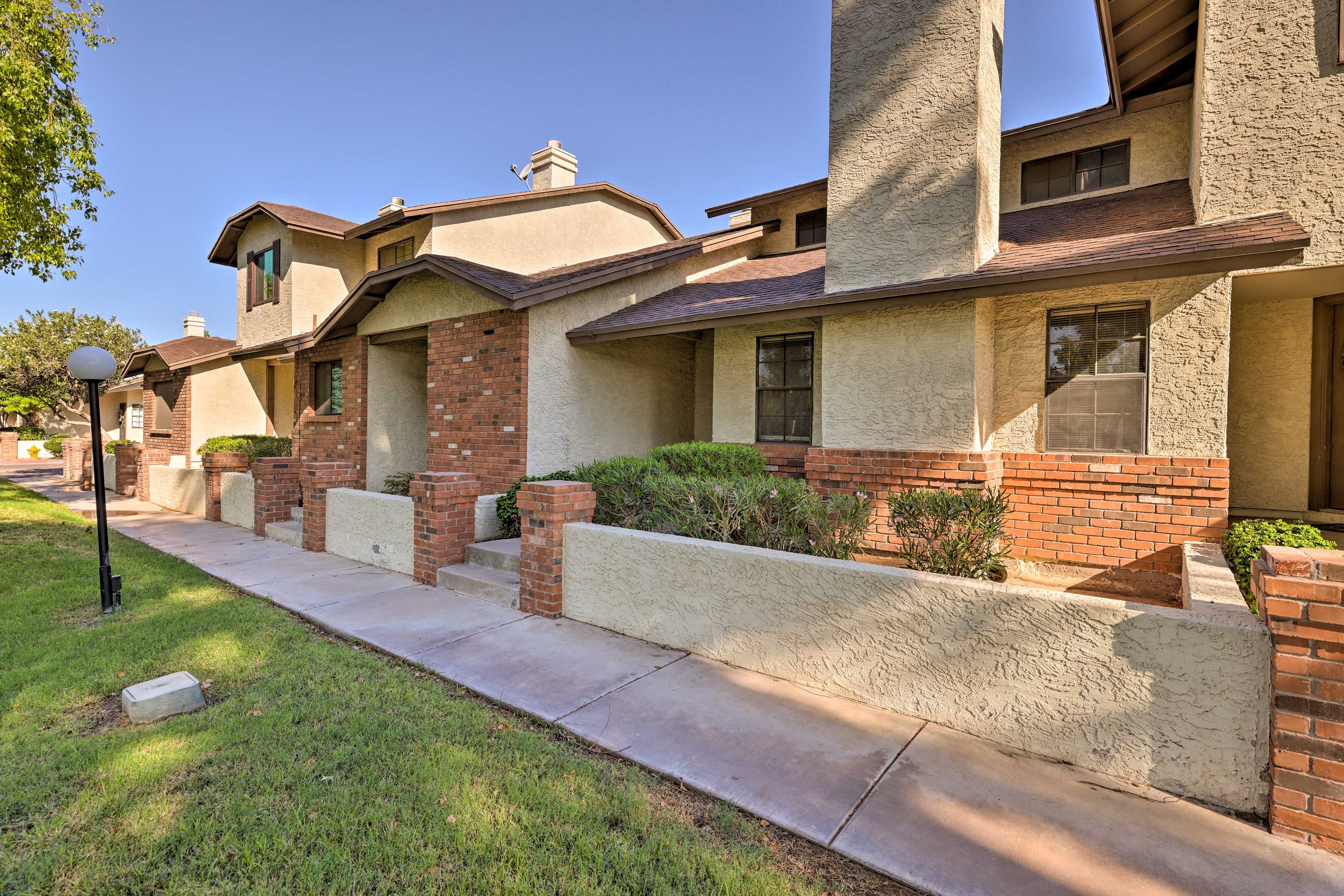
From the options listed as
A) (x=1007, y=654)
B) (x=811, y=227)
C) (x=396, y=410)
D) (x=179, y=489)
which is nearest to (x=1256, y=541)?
(x=1007, y=654)

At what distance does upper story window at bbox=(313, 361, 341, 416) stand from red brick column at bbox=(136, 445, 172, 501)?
17.5 ft

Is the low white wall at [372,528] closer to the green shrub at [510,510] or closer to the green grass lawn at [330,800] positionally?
the green shrub at [510,510]

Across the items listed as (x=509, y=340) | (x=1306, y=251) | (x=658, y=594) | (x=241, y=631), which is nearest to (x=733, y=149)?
(x=509, y=340)

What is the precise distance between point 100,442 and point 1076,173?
41.6 feet

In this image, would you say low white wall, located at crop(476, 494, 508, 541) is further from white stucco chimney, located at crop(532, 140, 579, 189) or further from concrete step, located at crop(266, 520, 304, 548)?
white stucco chimney, located at crop(532, 140, 579, 189)

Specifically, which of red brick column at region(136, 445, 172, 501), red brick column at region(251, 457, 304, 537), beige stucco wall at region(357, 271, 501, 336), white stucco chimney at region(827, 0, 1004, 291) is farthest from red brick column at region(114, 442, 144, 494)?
white stucco chimney at region(827, 0, 1004, 291)

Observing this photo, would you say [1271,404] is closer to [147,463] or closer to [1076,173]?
[1076,173]

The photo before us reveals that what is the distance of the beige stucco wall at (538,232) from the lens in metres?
12.6

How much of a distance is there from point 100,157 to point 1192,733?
1393cm

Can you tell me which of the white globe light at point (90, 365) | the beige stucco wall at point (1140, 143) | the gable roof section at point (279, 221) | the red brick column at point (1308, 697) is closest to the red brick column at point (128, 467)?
the gable roof section at point (279, 221)

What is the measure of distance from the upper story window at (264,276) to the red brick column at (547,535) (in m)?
14.4

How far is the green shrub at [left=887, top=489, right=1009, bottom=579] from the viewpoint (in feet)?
15.0

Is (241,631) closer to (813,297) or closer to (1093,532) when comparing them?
(813,297)

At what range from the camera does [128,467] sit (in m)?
15.7
